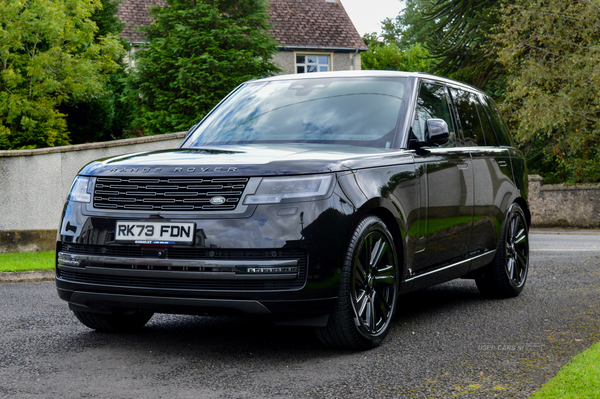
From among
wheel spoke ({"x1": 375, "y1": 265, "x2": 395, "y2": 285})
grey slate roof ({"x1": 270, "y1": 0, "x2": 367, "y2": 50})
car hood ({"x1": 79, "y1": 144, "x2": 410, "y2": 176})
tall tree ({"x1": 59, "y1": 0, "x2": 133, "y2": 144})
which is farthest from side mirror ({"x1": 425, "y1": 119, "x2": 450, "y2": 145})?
grey slate roof ({"x1": 270, "y1": 0, "x2": 367, "y2": 50})

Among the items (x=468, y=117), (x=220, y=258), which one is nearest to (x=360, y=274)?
(x=220, y=258)

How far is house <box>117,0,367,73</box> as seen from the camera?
1350 inches

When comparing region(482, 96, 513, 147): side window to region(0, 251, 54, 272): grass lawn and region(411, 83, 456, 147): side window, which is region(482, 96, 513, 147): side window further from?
region(0, 251, 54, 272): grass lawn

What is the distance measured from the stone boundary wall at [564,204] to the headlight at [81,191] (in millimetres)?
19737

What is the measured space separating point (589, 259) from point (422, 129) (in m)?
5.76

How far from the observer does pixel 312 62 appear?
35.2 metres

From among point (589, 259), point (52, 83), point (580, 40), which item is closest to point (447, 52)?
point (580, 40)

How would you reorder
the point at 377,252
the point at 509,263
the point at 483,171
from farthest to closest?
the point at 509,263
the point at 483,171
the point at 377,252

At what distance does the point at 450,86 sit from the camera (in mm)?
6738

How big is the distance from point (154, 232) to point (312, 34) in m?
31.8

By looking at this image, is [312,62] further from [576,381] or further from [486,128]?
[576,381]

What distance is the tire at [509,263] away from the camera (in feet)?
23.0

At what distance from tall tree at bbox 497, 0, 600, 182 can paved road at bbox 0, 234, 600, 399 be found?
15.3 meters

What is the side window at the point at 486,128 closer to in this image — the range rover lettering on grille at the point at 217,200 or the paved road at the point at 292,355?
the paved road at the point at 292,355
